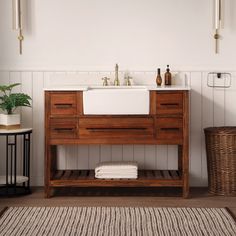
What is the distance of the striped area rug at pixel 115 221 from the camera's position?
327 cm

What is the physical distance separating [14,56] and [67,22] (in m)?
0.51

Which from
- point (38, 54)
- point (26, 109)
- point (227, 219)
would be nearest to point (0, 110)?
point (26, 109)

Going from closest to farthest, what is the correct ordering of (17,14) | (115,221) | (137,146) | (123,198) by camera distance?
1. (115,221)
2. (123,198)
3. (17,14)
4. (137,146)

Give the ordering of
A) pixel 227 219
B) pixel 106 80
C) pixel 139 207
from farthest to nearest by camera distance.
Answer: pixel 106 80 < pixel 139 207 < pixel 227 219

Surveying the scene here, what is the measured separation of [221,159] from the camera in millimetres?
4230

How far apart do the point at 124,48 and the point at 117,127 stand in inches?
30.8

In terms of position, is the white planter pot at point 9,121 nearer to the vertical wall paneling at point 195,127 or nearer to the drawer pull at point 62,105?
the drawer pull at point 62,105

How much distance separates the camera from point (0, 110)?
Result: 460cm

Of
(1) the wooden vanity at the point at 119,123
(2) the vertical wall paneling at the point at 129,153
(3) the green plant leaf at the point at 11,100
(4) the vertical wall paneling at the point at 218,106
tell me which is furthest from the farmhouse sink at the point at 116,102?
(4) the vertical wall paneling at the point at 218,106

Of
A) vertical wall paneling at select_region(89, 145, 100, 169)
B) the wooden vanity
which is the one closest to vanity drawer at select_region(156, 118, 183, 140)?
the wooden vanity

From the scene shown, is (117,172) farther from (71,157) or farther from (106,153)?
(71,157)

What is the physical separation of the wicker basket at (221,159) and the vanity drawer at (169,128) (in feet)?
1.01

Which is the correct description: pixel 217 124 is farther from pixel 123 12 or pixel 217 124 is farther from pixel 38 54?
pixel 38 54

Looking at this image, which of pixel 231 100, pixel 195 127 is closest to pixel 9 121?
pixel 195 127
